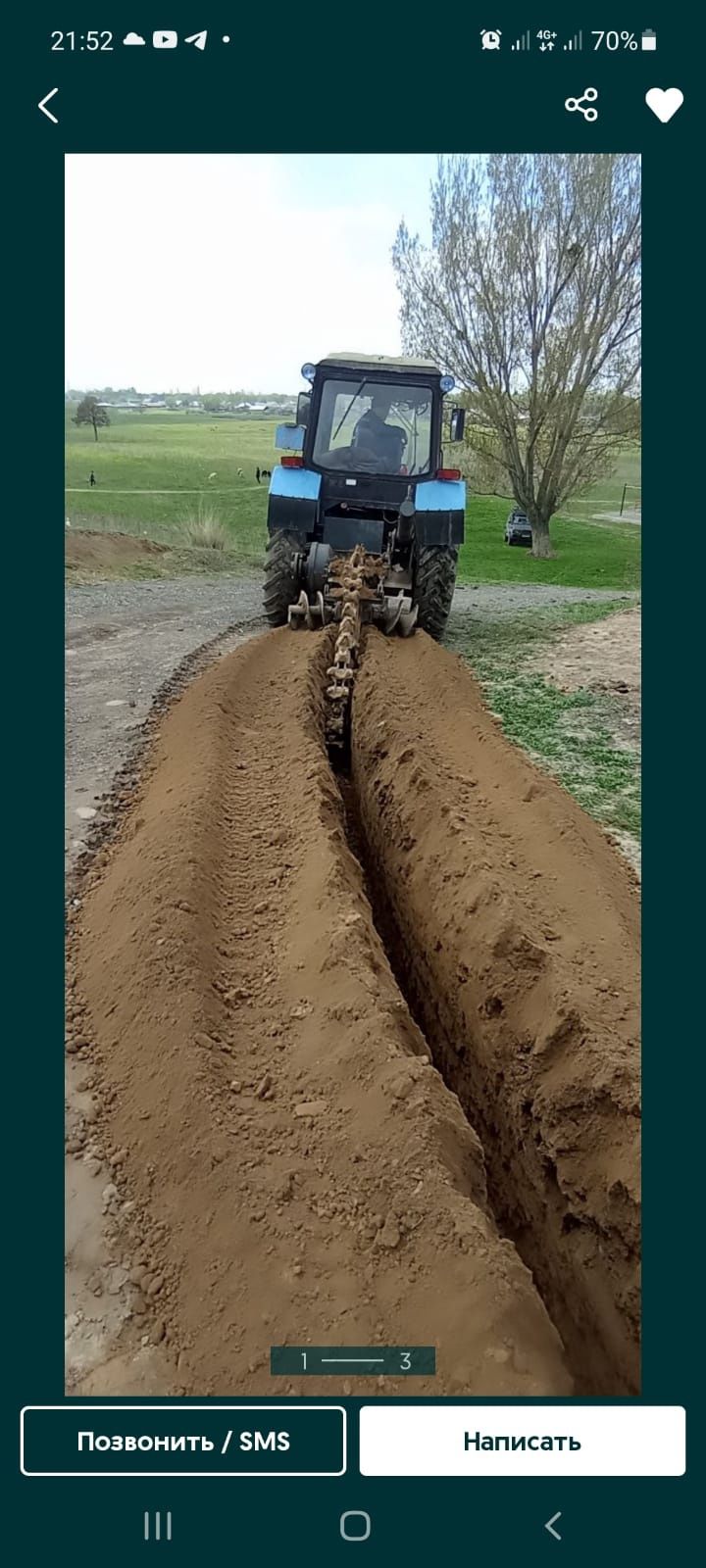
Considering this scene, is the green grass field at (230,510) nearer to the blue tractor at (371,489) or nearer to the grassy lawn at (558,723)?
the blue tractor at (371,489)

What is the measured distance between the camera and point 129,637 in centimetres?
974

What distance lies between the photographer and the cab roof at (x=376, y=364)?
8523 mm

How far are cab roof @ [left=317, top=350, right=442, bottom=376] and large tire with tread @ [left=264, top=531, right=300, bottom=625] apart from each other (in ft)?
5.38

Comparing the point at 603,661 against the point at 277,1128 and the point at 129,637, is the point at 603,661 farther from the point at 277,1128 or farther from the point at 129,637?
the point at 277,1128

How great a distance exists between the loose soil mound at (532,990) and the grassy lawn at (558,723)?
44 cm

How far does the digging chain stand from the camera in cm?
627

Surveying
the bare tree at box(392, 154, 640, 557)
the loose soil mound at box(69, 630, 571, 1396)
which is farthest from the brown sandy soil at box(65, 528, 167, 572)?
the loose soil mound at box(69, 630, 571, 1396)

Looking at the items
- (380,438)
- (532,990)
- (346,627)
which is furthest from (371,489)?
(532,990)

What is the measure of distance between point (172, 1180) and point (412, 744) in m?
3.29

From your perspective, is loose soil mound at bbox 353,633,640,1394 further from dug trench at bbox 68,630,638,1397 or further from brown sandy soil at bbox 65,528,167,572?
brown sandy soil at bbox 65,528,167,572

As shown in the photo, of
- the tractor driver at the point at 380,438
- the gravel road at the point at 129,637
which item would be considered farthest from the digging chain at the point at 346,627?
the gravel road at the point at 129,637

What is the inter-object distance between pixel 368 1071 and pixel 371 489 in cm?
695

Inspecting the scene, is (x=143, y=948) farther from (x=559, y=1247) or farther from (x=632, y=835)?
(x=632, y=835)

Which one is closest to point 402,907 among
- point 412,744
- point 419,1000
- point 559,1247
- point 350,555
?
point 419,1000
